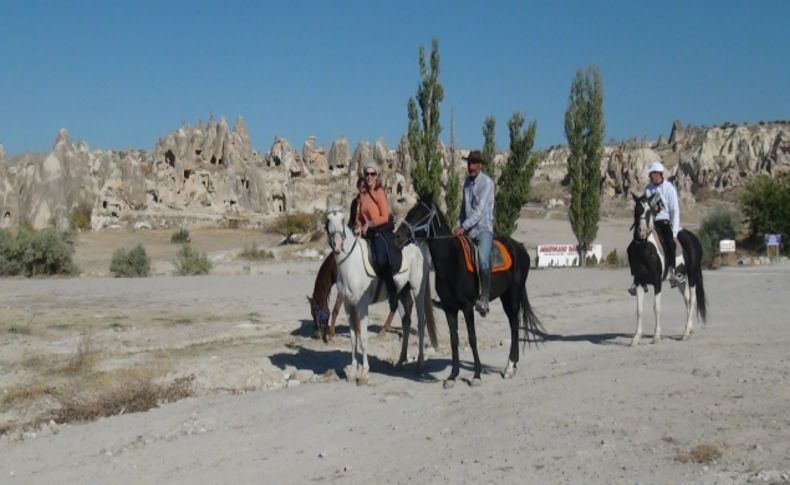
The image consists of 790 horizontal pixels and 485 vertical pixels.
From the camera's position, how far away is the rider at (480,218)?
394 inches

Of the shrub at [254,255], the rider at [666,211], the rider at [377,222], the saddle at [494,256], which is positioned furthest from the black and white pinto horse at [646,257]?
the shrub at [254,255]

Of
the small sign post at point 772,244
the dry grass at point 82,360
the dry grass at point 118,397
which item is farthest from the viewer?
the small sign post at point 772,244

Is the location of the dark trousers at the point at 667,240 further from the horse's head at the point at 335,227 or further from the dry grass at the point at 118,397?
the dry grass at the point at 118,397

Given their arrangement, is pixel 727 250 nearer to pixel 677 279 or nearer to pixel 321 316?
pixel 677 279

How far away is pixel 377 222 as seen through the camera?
35.4 feet

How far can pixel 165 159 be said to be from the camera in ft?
288

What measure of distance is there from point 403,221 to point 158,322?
822cm

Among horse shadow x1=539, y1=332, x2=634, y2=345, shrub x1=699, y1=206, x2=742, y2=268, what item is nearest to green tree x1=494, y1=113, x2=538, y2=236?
shrub x1=699, y1=206, x2=742, y2=268

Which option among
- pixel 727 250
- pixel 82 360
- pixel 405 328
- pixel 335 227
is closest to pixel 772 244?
pixel 727 250

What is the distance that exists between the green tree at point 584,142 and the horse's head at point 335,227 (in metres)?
30.1

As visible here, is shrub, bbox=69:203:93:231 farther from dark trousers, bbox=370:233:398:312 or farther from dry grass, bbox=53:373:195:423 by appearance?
dark trousers, bbox=370:233:398:312

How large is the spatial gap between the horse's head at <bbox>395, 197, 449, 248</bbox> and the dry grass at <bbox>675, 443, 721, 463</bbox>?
175 inches

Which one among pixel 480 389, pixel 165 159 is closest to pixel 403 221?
pixel 480 389

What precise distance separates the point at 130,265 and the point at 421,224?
24.9 metres
